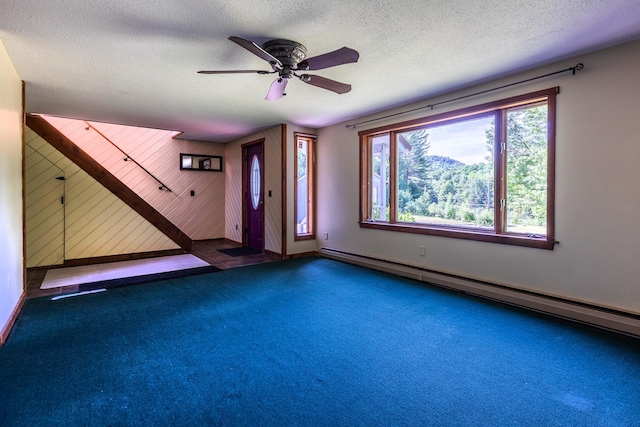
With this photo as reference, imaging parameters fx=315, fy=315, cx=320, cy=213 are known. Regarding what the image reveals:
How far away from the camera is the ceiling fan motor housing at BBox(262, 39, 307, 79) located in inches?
103

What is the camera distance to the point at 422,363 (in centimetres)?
225

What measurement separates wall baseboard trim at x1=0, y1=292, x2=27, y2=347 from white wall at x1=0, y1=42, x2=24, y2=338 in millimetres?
37

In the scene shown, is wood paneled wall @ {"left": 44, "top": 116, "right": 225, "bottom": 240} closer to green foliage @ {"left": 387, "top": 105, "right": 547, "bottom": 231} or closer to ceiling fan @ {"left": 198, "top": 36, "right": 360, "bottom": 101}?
green foliage @ {"left": 387, "top": 105, "right": 547, "bottom": 231}

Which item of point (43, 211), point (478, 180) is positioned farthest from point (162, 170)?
point (478, 180)

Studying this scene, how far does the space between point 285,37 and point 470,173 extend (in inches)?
107

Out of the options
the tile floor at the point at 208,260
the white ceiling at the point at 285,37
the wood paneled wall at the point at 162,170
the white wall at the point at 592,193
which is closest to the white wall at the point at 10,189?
the white ceiling at the point at 285,37

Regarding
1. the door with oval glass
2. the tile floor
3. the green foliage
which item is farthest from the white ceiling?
the tile floor

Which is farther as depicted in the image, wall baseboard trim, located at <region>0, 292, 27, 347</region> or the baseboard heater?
the baseboard heater

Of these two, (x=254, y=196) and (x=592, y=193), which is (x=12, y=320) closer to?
(x=254, y=196)

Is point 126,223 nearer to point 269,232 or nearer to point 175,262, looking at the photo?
point 175,262

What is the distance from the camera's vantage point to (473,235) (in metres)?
3.77

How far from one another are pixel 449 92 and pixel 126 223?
18.1ft

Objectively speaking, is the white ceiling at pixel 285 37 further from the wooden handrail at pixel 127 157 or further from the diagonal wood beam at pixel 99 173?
the wooden handrail at pixel 127 157

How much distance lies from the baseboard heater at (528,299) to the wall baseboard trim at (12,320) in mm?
4181
